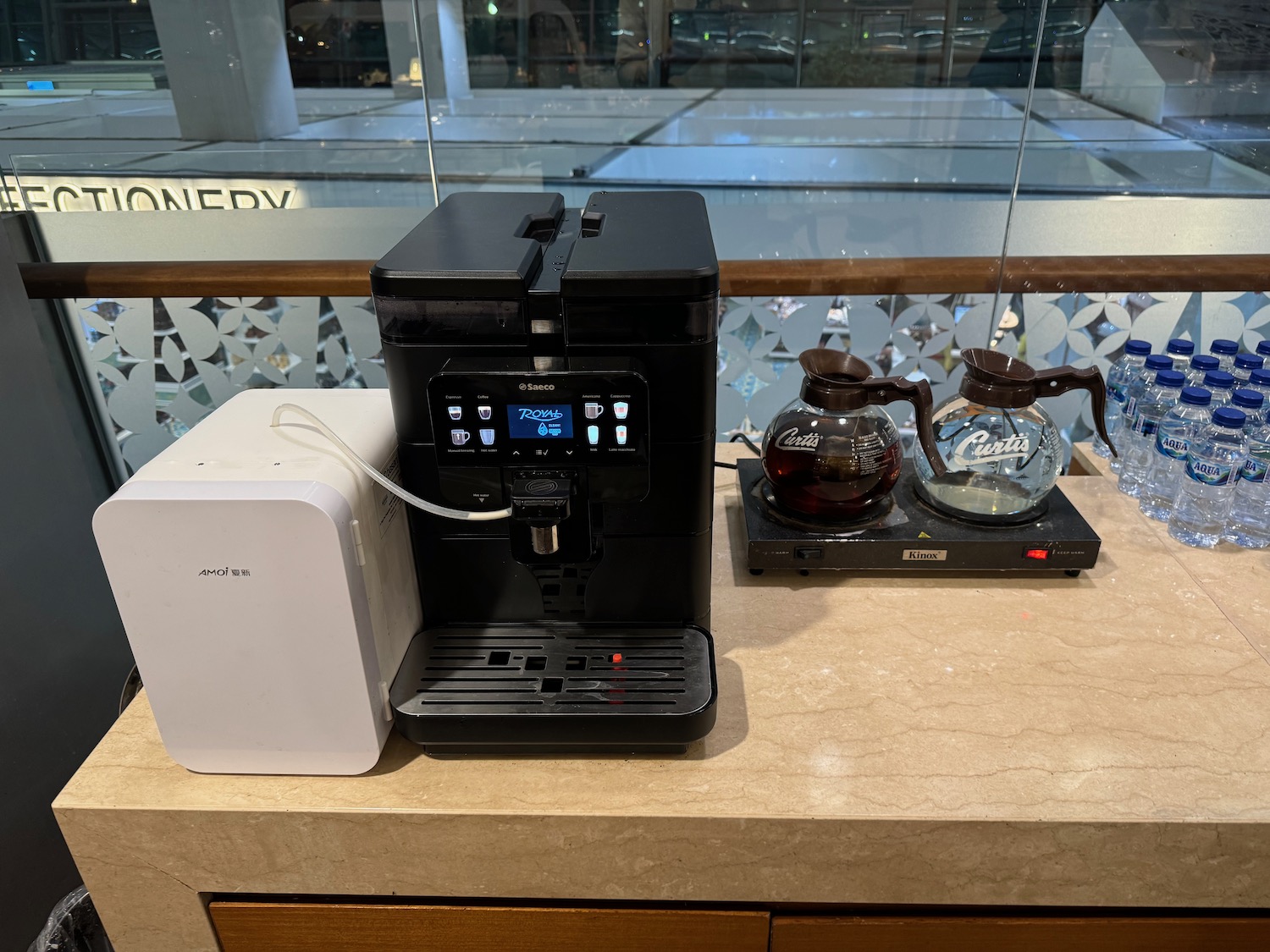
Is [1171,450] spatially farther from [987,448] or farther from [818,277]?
[818,277]

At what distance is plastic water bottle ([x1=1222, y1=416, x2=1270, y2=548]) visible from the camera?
1090 millimetres

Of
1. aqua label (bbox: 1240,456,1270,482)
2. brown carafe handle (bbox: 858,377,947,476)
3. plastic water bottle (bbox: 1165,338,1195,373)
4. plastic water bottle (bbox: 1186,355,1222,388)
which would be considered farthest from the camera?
plastic water bottle (bbox: 1165,338,1195,373)

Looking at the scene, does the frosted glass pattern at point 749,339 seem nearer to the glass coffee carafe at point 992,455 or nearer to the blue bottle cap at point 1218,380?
the blue bottle cap at point 1218,380

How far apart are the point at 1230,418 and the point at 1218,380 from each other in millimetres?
132

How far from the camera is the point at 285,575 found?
0.70 m

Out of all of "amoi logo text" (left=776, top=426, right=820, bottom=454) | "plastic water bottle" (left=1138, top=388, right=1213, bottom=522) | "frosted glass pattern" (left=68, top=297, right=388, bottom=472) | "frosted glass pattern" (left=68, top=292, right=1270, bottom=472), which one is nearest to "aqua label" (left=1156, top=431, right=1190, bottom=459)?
"plastic water bottle" (left=1138, top=388, right=1213, bottom=522)

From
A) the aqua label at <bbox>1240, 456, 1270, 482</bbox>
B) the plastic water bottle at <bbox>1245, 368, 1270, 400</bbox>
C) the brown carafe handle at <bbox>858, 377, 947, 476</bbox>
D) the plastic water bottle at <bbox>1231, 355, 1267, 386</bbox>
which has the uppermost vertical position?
the brown carafe handle at <bbox>858, 377, 947, 476</bbox>

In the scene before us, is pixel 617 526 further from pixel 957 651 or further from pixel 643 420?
pixel 957 651

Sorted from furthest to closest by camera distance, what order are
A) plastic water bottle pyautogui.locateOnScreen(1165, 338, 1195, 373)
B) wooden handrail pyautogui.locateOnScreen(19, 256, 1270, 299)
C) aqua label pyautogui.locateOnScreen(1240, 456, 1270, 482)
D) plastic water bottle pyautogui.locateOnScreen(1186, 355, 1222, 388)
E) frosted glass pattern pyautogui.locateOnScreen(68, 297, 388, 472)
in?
frosted glass pattern pyautogui.locateOnScreen(68, 297, 388, 472), wooden handrail pyautogui.locateOnScreen(19, 256, 1270, 299), plastic water bottle pyautogui.locateOnScreen(1165, 338, 1195, 373), plastic water bottle pyautogui.locateOnScreen(1186, 355, 1222, 388), aqua label pyautogui.locateOnScreen(1240, 456, 1270, 482)

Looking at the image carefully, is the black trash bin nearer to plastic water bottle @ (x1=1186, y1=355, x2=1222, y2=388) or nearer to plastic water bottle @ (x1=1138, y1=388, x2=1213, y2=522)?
plastic water bottle @ (x1=1138, y1=388, x2=1213, y2=522)

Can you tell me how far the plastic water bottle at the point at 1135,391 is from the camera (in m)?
1.24

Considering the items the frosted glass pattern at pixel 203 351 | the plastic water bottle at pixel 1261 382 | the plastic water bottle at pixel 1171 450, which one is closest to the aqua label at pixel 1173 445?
the plastic water bottle at pixel 1171 450

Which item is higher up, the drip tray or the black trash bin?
the drip tray

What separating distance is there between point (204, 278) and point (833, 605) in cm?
127
